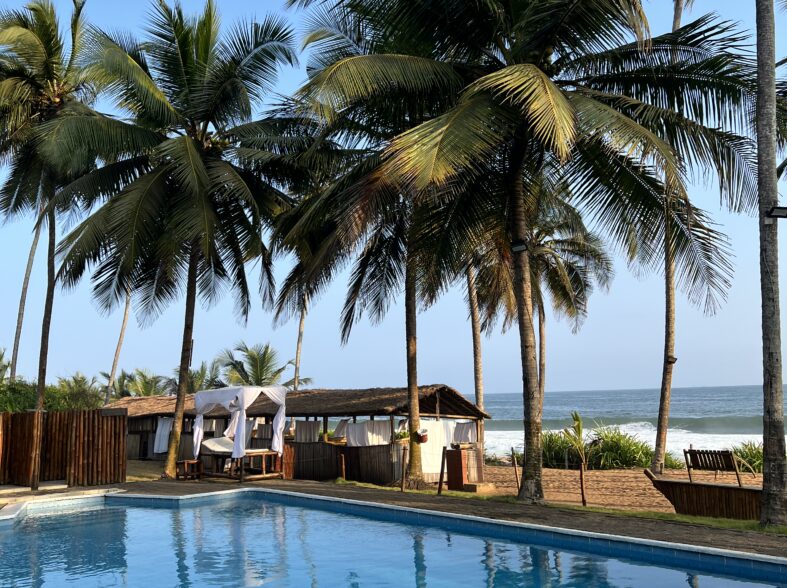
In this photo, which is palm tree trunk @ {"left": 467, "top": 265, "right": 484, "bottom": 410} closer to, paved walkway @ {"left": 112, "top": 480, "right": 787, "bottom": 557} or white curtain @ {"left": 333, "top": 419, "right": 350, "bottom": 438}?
white curtain @ {"left": 333, "top": 419, "right": 350, "bottom": 438}

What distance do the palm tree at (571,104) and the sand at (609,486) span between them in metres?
3.83

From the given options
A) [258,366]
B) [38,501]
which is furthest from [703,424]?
[38,501]

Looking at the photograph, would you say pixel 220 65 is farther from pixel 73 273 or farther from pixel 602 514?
pixel 602 514

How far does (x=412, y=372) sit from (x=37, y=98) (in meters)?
11.0

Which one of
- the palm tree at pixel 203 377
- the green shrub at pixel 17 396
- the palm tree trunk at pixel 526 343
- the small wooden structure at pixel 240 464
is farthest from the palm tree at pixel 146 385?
the palm tree trunk at pixel 526 343

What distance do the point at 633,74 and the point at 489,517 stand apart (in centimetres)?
698

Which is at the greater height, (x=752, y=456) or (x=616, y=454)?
(x=752, y=456)

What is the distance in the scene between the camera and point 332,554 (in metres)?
9.48

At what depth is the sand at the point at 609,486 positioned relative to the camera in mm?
14727

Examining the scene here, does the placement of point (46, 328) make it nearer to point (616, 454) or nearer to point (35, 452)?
point (35, 452)

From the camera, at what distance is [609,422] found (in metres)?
66.3

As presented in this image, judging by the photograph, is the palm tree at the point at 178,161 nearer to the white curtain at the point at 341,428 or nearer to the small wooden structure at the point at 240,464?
the small wooden structure at the point at 240,464

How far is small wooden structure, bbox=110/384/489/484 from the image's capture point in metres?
17.3

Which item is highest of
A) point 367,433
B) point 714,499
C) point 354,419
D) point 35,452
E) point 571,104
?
point 571,104
